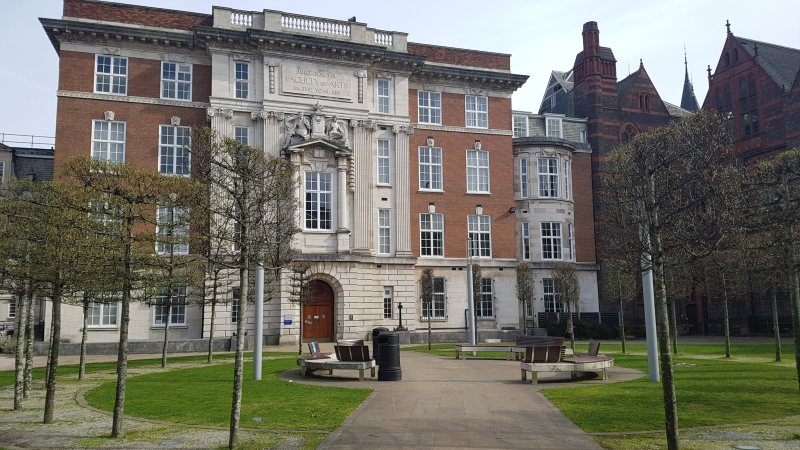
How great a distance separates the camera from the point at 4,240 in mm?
13812

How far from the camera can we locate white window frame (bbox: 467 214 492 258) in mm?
38562

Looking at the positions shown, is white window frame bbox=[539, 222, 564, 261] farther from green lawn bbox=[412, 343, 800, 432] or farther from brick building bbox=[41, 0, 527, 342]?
green lawn bbox=[412, 343, 800, 432]

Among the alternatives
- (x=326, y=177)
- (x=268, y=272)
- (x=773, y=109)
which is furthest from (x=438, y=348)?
(x=773, y=109)

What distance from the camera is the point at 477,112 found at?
129ft

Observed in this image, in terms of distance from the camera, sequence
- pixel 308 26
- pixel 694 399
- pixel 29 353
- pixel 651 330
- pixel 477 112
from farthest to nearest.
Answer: pixel 477 112 < pixel 308 26 < pixel 651 330 < pixel 29 353 < pixel 694 399

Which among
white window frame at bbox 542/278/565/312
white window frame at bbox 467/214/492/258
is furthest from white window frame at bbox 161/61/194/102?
white window frame at bbox 542/278/565/312

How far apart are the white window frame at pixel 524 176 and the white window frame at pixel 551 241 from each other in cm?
248

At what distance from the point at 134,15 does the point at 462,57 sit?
19.6 metres

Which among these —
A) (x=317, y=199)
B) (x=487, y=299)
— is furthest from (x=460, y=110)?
(x=487, y=299)

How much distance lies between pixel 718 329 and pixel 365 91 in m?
31.9

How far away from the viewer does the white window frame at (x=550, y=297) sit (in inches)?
1581

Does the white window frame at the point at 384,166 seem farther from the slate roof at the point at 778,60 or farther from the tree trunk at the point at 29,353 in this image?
the slate roof at the point at 778,60

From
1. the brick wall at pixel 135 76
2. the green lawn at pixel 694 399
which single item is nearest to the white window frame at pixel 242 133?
the brick wall at pixel 135 76

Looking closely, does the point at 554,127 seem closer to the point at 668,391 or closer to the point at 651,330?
the point at 651,330
